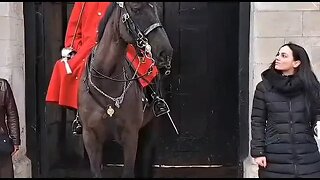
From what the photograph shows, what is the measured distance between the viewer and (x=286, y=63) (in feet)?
15.1

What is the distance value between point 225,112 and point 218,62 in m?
0.57

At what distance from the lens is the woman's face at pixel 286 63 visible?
4.61 meters

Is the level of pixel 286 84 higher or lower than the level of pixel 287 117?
higher

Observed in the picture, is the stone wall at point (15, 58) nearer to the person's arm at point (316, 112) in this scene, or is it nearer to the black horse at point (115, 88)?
the black horse at point (115, 88)

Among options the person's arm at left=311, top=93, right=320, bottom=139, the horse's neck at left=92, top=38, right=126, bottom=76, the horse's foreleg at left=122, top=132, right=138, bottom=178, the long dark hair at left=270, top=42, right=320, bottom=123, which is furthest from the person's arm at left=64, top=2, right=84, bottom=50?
the person's arm at left=311, top=93, right=320, bottom=139

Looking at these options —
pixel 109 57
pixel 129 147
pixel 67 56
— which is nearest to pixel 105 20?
pixel 109 57

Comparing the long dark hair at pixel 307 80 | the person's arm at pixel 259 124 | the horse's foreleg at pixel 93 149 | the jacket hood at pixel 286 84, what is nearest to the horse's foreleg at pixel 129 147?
the horse's foreleg at pixel 93 149

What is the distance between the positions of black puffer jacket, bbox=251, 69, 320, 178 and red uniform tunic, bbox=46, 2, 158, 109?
3.75 ft

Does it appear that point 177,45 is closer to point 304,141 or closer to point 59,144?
point 59,144

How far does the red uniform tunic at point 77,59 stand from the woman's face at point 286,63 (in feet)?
3.99

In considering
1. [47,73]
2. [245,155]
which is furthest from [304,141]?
[47,73]

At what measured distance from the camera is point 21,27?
653 cm

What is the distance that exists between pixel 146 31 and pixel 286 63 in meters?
1.07

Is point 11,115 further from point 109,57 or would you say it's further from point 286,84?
point 286,84
